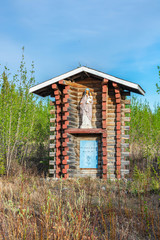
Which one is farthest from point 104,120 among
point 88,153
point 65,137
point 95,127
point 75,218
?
point 75,218

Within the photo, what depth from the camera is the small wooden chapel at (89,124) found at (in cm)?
1213

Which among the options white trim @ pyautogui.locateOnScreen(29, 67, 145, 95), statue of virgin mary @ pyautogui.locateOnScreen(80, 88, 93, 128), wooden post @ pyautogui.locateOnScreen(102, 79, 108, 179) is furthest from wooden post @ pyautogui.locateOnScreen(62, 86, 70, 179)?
wooden post @ pyautogui.locateOnScreen(102, 79, 108, 179)

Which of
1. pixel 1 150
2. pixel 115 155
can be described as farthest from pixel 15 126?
→ pixel 115 155

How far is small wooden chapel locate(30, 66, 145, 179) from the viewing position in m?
12.1

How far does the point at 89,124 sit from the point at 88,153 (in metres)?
1.33

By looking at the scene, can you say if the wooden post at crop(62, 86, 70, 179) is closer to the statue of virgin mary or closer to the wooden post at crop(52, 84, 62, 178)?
the wooden post at crop(52, 84, 62, 178)

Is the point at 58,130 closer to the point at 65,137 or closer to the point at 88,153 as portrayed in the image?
the point at 65,137

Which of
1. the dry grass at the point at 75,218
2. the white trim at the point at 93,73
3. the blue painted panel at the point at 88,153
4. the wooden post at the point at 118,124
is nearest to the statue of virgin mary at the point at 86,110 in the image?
the blue painted panel at the point at 88,153

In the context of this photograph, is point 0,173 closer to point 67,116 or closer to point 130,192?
point 67,116

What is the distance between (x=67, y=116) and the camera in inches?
483

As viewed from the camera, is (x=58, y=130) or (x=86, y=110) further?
(x=58, y=130)

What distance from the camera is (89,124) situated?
12.4 meters

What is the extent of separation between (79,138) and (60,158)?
1.27m

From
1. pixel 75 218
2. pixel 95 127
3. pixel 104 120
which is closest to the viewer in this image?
pixel 75 218
